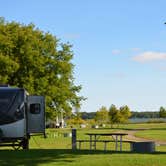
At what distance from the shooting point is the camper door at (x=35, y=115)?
21.0 m

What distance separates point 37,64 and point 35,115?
33.9 metres

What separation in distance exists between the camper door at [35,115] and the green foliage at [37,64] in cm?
3079

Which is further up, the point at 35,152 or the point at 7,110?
the point at 7,110

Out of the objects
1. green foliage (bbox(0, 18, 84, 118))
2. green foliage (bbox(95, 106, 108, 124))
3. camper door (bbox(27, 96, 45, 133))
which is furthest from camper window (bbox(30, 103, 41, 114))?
green foliage (bbox(95, 106, 108, 124))

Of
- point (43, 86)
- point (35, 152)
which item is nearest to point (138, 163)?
point (35, 152)

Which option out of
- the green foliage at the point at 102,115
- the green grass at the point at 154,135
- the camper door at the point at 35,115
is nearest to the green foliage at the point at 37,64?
the green grass at the point at 154,135

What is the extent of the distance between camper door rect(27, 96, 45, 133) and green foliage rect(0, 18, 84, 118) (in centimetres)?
3079

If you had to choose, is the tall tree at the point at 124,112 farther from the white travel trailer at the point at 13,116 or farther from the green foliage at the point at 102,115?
the white travel trailer at the point at 13,116

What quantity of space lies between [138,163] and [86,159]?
149 cm

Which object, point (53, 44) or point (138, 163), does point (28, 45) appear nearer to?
point (53, 44)

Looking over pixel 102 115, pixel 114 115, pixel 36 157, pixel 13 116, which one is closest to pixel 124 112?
pixel 114 115

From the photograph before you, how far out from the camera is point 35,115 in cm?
2114

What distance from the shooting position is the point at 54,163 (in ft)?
45.9

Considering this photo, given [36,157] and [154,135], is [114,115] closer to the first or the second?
[154,135]
